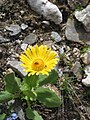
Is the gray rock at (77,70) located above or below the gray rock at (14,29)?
below

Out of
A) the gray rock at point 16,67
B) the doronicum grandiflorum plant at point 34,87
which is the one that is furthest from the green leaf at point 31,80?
the gray rock at point 16,67

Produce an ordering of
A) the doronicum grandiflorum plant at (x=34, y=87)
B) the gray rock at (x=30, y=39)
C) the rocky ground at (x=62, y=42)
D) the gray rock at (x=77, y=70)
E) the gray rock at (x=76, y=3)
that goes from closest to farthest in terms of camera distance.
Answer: the doronicum grandiflorum plant at (x=34, y=87)
the rocky ground at (x=62, y=42)
the gray rock at (x=77, y=70)
the gray rock at (x=30, y=39)
the gray rock at (x=76, y=3)

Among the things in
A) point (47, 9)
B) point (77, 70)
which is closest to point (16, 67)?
point (77, 70)

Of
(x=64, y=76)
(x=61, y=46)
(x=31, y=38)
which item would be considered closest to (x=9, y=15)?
(x=31, y=38)

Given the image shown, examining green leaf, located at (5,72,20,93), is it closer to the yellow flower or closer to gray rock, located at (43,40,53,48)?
the yellow flower

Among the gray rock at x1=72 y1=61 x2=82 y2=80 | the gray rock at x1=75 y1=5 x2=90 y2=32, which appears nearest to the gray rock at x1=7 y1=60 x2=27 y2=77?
the gray rock at x1=72 y1=61 x2=82 y2=80

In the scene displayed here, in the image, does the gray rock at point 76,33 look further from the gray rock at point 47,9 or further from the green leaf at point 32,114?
the green leaf at point 32,114

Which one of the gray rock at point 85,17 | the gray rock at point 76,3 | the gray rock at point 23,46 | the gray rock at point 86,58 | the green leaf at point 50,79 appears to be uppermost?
the gray rock at point 76,3
